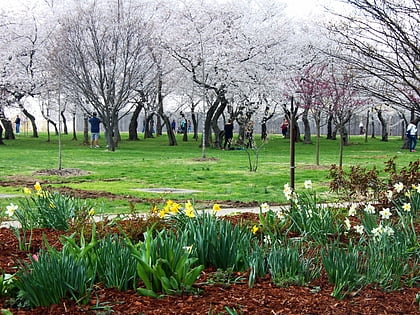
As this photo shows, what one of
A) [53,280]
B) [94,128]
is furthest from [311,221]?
[94,128]

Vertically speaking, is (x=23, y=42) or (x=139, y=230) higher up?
(x=23, y=42)

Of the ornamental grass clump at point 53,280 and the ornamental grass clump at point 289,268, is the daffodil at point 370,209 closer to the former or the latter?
the ornamental grass clump at point 289,268

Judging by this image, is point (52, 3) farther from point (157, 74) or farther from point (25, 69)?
point (157, 74)

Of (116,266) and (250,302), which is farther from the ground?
(116,266)

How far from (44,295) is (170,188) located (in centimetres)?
931

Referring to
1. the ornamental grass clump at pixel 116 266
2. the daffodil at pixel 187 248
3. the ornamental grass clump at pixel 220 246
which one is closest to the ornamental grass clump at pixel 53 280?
the ornamental grass clump at pixel 116 266

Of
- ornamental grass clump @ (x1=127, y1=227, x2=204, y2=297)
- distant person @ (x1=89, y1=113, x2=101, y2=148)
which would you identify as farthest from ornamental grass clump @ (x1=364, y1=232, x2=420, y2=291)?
distant person @ (x1=89, y1=113, x2=101, y2=148)

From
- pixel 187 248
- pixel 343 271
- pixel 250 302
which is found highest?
pixel 187 248

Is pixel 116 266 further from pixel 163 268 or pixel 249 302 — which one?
pixel 249 302

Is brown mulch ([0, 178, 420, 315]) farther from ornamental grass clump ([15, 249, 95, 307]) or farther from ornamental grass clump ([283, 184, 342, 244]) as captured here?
ornamental grass clump ([283, 184, 342, 244])

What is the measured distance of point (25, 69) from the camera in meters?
35.5

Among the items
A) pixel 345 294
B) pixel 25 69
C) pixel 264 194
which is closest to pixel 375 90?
pixel 345 294

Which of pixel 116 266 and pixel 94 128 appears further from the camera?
pixel 94 128

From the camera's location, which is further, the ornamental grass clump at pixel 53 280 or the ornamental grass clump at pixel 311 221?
the ornamental grass clump at pixel 311 221
